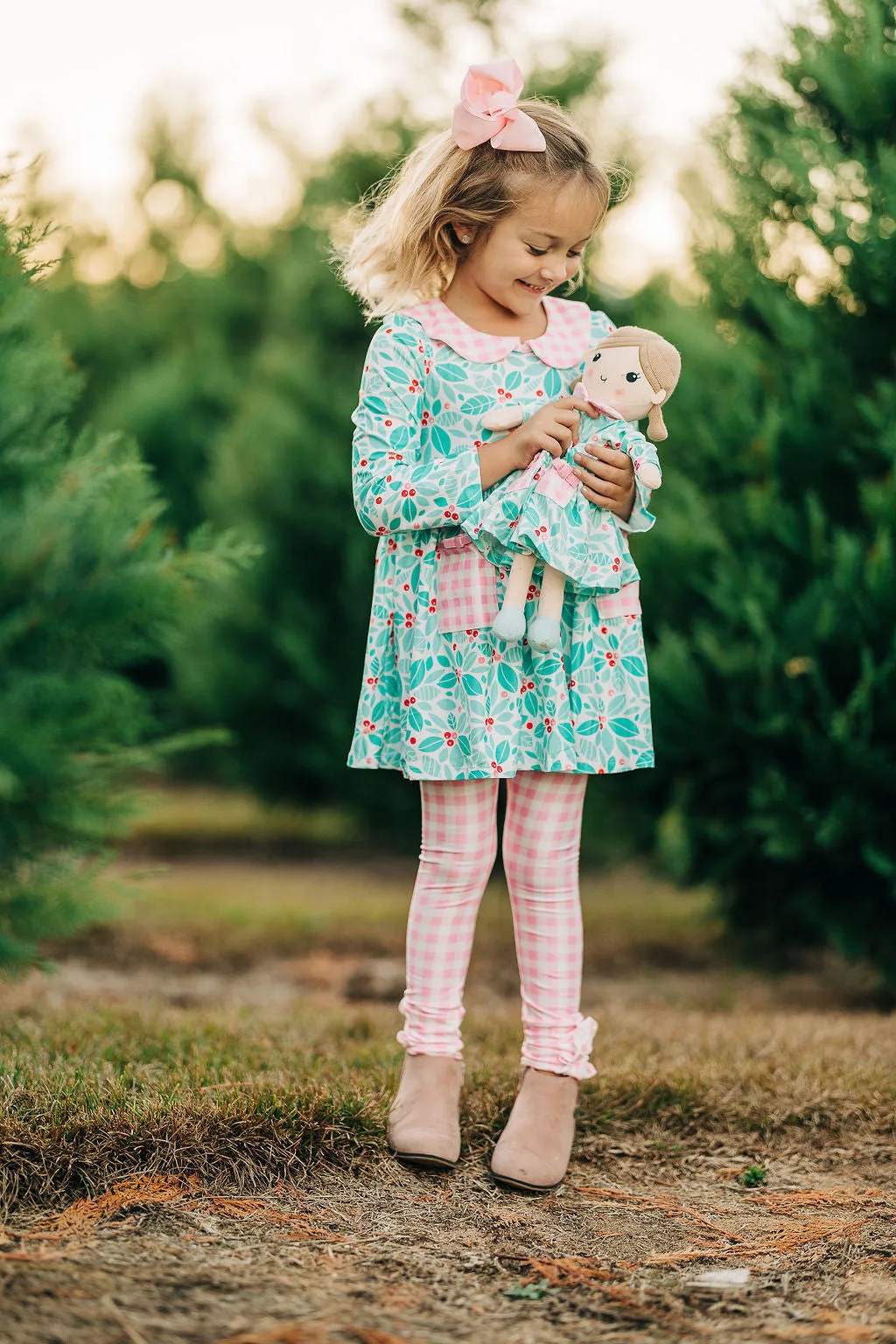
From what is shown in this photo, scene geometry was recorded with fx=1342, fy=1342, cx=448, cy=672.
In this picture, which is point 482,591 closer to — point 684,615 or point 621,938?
point 684,615

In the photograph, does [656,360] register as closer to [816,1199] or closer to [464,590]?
[464,590]

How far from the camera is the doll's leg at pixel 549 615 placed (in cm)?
245

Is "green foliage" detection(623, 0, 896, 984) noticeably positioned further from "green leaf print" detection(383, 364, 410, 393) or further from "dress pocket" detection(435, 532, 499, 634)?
"green leaf print" detection(383, 364, 410, 393)

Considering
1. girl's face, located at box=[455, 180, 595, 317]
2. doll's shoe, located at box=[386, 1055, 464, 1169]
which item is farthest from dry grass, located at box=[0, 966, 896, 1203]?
girl's face, located at box=[455, 180, 595, 317]

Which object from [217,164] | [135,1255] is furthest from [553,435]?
[217,164]

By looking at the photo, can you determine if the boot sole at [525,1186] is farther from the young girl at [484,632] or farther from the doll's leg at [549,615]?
the doll's leg at [549,615]

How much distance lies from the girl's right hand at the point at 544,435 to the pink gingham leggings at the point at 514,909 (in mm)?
622

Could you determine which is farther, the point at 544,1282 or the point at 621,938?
the point at 621,938

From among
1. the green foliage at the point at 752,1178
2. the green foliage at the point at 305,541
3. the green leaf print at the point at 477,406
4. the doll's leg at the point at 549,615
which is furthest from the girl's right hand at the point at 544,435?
the green foliage at the point at 305,541

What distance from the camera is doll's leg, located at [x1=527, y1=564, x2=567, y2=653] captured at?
2.45 meters

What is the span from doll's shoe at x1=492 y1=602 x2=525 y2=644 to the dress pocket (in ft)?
0.28

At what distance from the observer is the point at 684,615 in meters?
4.61

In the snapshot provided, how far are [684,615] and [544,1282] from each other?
9.34 feet

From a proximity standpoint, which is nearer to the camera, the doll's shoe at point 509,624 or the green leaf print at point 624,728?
the doll's shoe at point 509,624
